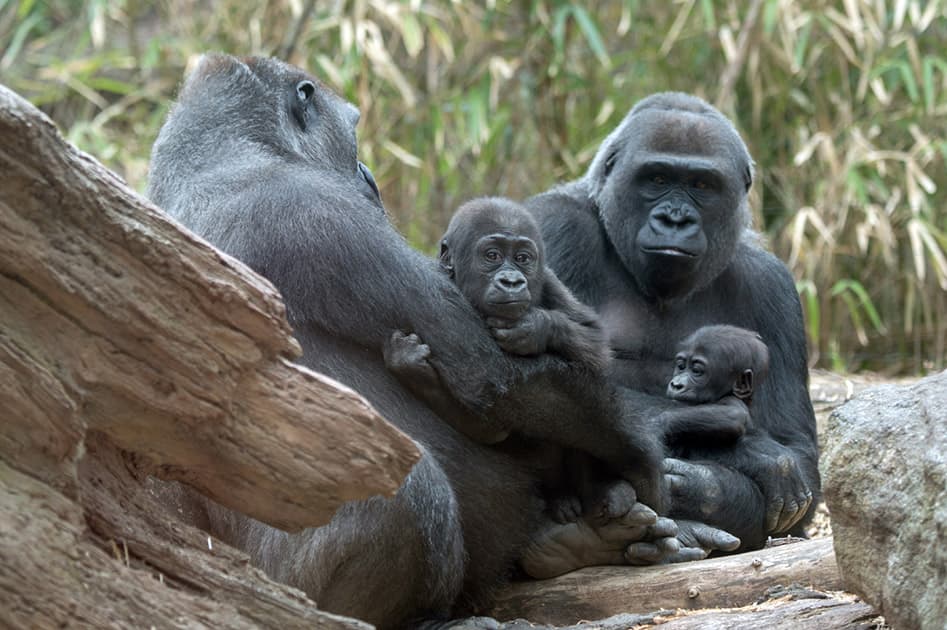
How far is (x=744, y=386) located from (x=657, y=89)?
381cm

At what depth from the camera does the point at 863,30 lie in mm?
6836

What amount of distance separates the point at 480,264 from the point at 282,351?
1120 millimetres

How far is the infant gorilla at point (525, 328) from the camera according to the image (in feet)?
10.9

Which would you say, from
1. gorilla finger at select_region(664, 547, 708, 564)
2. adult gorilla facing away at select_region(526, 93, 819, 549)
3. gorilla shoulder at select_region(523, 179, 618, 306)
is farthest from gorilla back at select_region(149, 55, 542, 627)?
gorilla shoulder at select_region(523, 179, 618, 306)

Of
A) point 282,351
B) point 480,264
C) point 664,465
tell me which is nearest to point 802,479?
point 664,465

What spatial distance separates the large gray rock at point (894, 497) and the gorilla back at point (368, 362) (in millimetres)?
983

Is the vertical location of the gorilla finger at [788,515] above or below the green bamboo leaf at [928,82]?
below

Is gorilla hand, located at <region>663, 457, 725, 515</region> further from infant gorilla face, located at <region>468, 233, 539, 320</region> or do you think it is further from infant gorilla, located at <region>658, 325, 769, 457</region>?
infant gorilla face, located at <region>468, 233, 539, 320</region>

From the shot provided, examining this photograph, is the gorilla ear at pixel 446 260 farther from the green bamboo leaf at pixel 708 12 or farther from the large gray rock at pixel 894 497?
the green bamboo leaf at pixel 708 12

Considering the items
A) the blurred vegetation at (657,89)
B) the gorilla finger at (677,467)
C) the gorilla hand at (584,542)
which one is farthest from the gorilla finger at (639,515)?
the blurred vegetation at (657,89)

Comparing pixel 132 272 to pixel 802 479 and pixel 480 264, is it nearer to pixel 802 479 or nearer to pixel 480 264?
pixel 480 264

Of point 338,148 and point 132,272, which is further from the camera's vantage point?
point 338,148

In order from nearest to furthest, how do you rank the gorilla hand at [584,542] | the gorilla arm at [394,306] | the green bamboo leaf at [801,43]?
the gorilla arm at [394,306] < the gorilla hand at [584,542] < the green bamboo leaf at [801,43]

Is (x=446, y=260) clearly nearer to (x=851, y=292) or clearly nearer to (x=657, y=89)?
(x=657, y=89)
